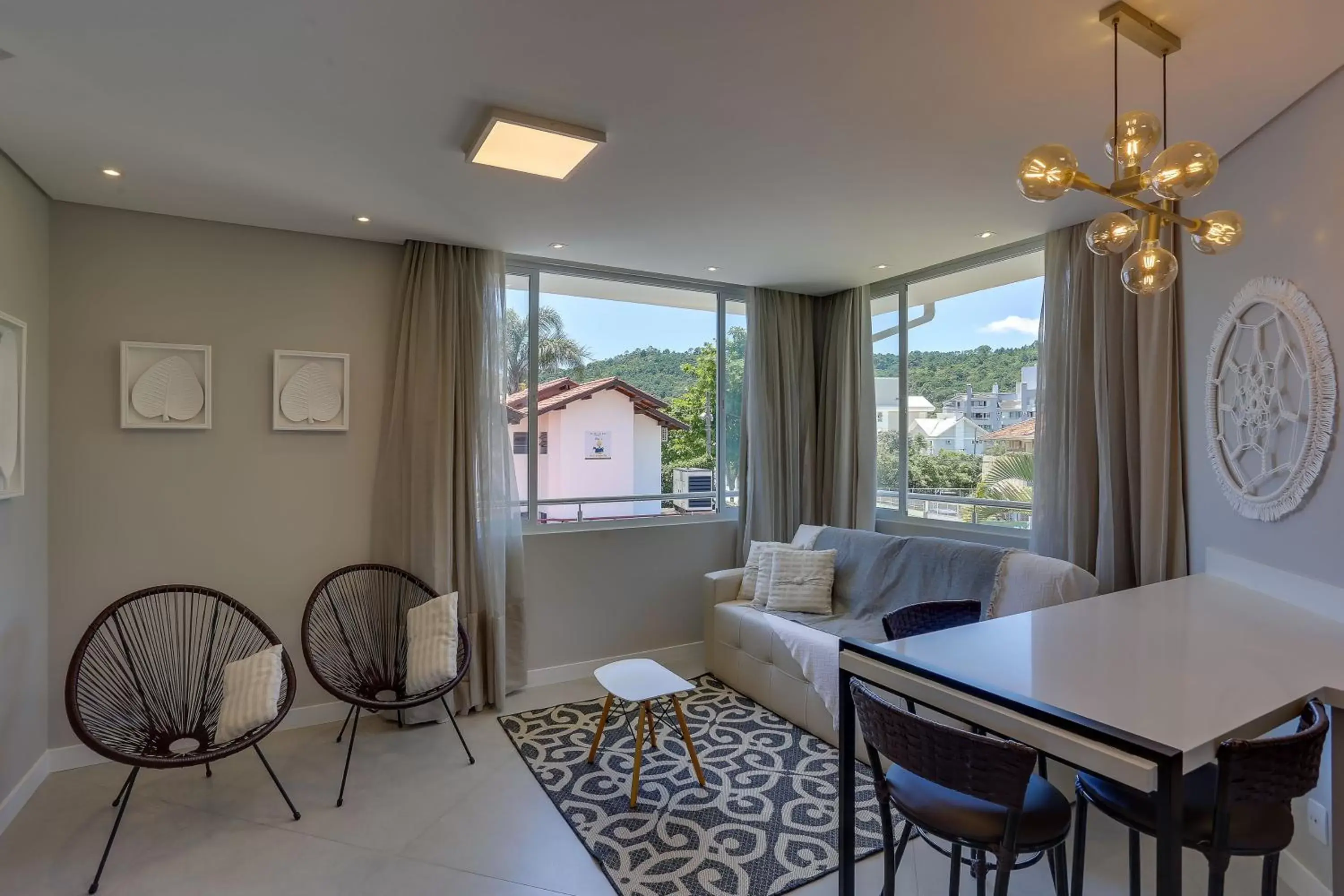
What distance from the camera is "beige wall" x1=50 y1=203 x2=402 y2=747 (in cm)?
303

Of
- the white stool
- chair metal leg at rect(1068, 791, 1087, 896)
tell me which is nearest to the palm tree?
the white stool

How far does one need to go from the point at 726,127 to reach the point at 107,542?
10.6ft

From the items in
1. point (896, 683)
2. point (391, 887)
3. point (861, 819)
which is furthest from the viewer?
point (861, 819)

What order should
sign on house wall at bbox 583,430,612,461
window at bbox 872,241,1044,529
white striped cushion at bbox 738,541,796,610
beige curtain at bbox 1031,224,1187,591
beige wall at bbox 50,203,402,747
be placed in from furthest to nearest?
sign on house wall at bbox 583,430,612,461 → white striped cushion at bbox 738,541,796,610 → window at bbox 872,241,1044,529 → beige wall at bbox 50,203,402,747 → beige curtain at bbox 1031,224,1187,591

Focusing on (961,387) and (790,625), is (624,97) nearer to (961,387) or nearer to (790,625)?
(790,625)

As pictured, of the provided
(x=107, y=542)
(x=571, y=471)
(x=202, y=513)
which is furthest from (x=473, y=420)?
(x=107, y=542)

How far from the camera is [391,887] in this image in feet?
7.24

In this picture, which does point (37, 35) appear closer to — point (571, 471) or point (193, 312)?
point (193, 312)

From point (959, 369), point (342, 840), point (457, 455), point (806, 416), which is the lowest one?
point (342, 840)

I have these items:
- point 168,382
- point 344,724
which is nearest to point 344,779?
point 344,724

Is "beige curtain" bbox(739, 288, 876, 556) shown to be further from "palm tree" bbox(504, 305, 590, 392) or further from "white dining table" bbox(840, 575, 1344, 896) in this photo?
"white dining table" bbox(840, 575, 1344, 896)

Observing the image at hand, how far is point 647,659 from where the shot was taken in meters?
4.29

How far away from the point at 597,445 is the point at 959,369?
2.26 meters

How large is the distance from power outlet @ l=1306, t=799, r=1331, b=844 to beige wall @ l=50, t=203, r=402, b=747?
3975 millimetres
